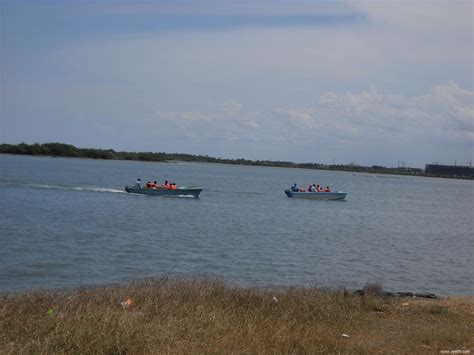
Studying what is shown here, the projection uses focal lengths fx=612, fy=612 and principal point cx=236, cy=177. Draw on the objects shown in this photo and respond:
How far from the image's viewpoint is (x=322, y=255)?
85.3 feet

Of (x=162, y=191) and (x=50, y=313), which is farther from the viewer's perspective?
(x=162, y=191)

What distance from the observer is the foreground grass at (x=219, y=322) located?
24.9ft

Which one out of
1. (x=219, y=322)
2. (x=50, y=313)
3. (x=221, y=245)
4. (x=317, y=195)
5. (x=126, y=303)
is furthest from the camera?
(x=317, y=195)

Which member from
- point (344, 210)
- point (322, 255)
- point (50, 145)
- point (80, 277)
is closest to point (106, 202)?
point (344, 210)

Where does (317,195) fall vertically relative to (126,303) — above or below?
below

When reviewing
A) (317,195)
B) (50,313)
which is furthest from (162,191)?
(50,313)

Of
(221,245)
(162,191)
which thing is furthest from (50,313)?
(162,191)

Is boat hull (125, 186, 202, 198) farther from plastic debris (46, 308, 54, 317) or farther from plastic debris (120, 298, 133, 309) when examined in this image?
plastic debris (46, 308, 54, 317)

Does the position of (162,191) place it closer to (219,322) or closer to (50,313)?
(219,322)

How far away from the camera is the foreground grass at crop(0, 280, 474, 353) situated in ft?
24.9

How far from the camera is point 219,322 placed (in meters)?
9.06

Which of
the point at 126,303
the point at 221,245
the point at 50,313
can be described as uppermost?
the point at 50,313

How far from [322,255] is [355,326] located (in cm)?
1554

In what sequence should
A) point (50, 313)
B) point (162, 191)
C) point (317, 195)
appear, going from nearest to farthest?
point (50, 313) < point (162, 191) < point (317, 195)
